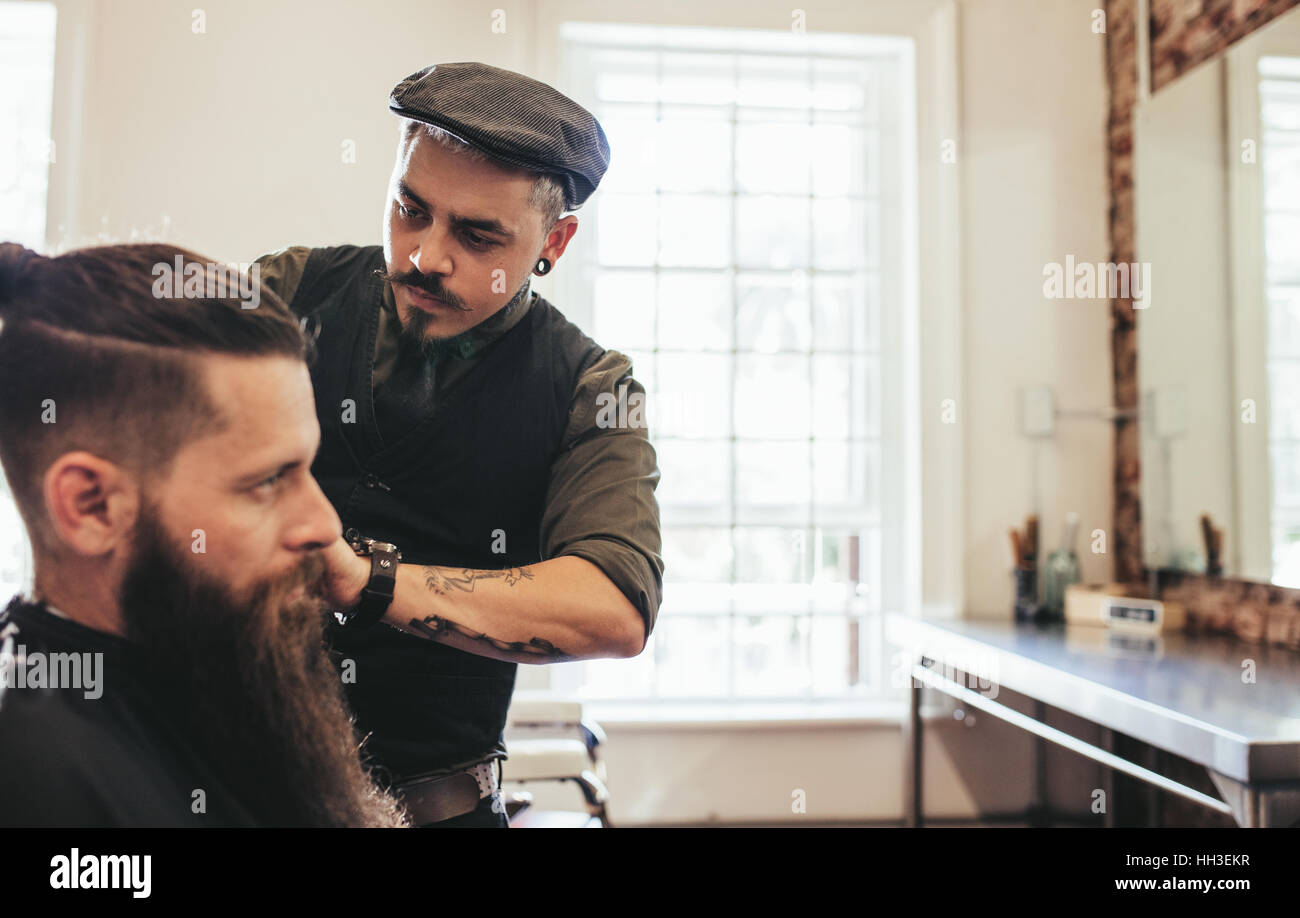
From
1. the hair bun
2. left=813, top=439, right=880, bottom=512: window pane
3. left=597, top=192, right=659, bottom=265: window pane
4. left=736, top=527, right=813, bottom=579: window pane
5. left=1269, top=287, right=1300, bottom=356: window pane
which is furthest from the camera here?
left=1269, top=287, right=1300, bottom=356: window pane

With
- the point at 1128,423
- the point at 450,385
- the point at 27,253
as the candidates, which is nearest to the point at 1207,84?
the point at 1128,423

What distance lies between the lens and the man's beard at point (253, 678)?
74cm

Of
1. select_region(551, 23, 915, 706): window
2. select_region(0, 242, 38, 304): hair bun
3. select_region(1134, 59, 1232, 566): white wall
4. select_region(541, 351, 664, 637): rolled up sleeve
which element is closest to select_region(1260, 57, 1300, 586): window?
select_region(1134, 59, 1232, 566): white wall

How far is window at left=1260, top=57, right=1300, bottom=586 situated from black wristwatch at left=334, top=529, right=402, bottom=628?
1882 millimetres

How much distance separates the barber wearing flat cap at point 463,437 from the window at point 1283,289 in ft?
5.37

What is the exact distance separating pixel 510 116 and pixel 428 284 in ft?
0.60

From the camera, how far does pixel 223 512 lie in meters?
0.74

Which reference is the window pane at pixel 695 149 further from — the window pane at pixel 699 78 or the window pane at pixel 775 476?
the window pane at pixel 775 476

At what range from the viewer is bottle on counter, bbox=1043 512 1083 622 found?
5.71 ft

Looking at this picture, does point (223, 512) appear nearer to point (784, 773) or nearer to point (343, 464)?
point (343, 464)

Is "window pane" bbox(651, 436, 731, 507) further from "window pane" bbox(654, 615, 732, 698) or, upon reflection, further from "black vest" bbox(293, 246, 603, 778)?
"black vest" bbox(293, 246, 603, 778)

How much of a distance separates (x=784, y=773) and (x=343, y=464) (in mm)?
846

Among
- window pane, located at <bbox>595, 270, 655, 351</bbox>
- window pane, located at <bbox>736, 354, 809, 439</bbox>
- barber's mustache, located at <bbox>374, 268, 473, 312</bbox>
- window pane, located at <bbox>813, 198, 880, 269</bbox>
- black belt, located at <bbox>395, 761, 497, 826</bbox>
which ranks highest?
window pane, located at <bbox>813, 198, 880, 269</bbox>

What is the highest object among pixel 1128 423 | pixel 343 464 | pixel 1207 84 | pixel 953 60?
pixel 1207 84
